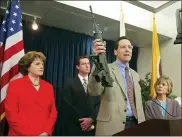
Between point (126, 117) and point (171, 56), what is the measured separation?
11.8 feet

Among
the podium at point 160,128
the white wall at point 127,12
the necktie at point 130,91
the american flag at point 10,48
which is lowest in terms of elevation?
the podium at point 160,128

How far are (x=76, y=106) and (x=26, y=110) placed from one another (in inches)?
28.5

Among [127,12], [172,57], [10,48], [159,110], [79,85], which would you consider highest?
[127,12]

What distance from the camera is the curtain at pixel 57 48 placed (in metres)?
3.94

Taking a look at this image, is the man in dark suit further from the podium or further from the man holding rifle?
the podium

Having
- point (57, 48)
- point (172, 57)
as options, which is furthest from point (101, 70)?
point (172, 57)

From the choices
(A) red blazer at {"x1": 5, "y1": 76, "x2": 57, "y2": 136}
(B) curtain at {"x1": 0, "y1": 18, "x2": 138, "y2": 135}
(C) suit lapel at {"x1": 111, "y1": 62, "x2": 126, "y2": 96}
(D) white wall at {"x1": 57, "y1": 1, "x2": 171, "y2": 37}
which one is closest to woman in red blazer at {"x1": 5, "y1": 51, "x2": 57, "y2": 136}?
(A) red blazer at {"x1": 5, "y1": 76, "x2": 57, "y2": 136}

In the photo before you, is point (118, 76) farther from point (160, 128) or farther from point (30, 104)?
point (160, 128)

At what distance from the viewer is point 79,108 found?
254cm

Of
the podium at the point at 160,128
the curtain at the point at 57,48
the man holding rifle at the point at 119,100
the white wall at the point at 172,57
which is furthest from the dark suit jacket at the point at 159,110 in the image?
the white wall at the point at 172,57

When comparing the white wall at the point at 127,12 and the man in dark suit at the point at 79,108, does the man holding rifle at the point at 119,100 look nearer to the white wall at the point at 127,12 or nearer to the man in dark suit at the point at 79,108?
the man in dark suit at the point at 79,108

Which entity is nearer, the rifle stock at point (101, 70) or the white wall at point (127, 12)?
the rifle stock at point (101, 70)

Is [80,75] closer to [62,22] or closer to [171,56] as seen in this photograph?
[62,22]

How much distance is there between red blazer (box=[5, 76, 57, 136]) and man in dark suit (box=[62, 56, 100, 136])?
46cm
